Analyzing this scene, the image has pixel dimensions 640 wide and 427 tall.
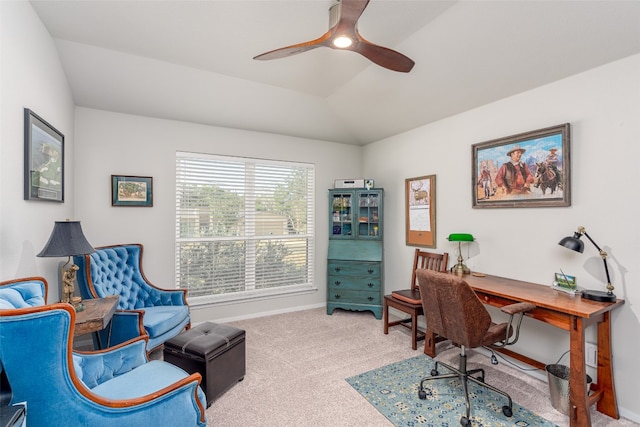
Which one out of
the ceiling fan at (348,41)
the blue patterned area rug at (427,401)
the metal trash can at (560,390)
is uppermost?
the ceiling fan at (348,41)

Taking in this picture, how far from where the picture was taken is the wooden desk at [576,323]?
6.55ft

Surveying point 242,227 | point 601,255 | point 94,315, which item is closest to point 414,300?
point 601,255

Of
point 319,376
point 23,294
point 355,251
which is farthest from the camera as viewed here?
point 355,251

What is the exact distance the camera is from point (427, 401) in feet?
7.69

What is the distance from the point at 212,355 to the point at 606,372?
291 centimetres

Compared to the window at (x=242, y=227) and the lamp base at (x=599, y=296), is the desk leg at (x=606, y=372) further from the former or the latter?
the window at (x=242, y=227)

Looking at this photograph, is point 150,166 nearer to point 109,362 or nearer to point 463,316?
point 109,362

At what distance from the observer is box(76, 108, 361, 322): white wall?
3381mm

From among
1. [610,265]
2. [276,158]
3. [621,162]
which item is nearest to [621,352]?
[610,265]

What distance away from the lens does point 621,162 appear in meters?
2.25

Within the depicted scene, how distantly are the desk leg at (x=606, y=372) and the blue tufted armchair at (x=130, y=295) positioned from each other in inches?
140

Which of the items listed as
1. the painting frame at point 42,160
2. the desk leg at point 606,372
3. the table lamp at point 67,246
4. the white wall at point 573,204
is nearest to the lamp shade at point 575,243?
the white wall at point 573,204

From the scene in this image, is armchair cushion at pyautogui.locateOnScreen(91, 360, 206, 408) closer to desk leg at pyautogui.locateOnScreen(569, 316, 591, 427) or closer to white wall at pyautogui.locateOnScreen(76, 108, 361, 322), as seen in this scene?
white wall at pyautogui.locateOnScreen(76, 108, 361, 322)

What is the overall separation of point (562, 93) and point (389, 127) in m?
1.98
